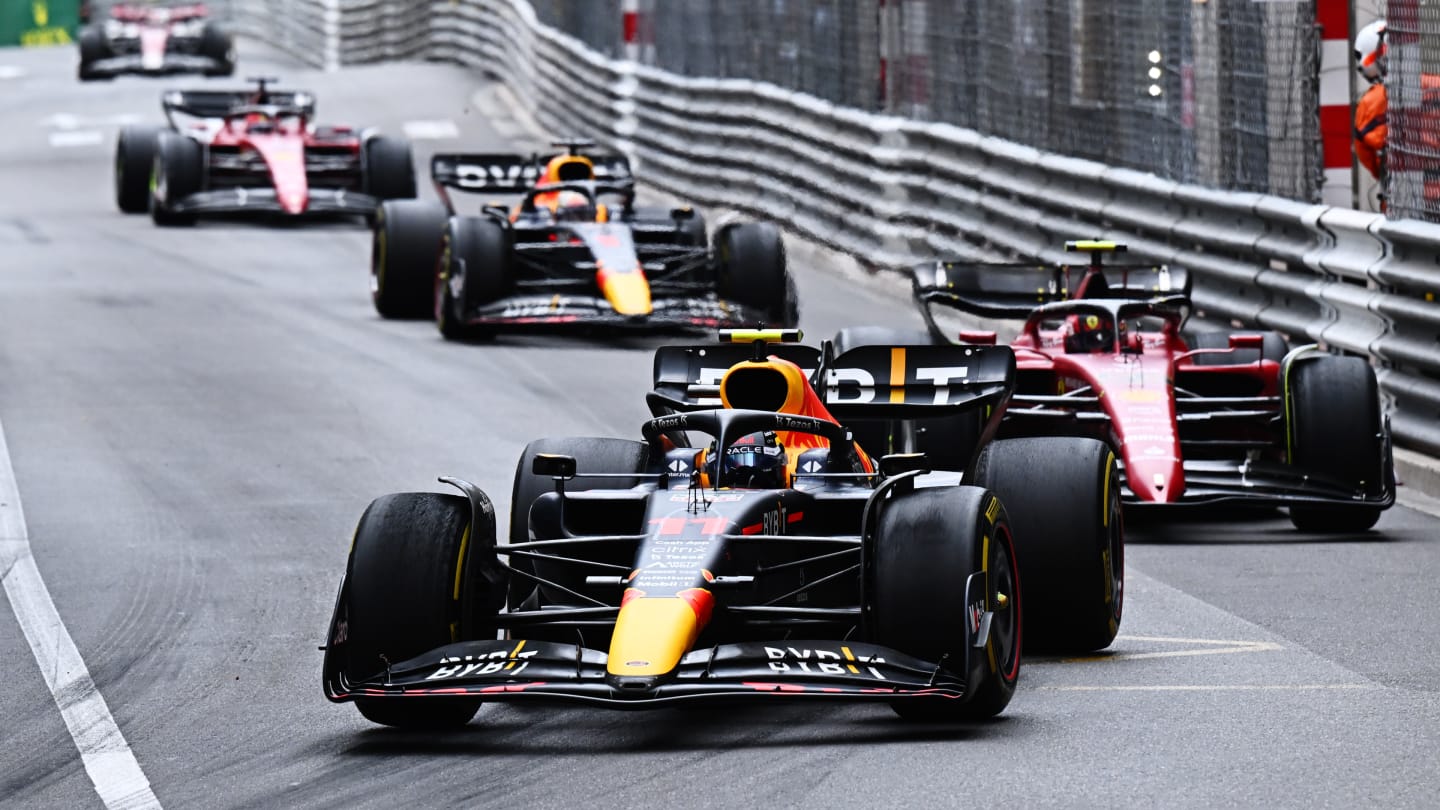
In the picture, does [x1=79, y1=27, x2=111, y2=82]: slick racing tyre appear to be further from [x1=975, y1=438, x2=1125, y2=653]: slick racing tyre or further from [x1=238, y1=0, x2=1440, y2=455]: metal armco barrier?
[x1=975, y1=438, x2=1125, y2=653]: slick racing tyre

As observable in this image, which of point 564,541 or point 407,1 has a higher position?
point 407,1

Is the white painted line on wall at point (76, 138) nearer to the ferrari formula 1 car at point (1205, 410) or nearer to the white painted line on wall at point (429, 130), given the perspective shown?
the white painted line on wall at point (429, 130)

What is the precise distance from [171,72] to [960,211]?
30318 millimetres

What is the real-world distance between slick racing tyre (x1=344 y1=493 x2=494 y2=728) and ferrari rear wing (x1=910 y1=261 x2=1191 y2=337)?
243 inches

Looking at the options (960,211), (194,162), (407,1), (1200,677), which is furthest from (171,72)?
(1200,677)

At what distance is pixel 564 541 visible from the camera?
8164 millimetres

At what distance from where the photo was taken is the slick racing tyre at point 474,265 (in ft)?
60.2

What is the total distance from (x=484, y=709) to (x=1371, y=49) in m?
8.27

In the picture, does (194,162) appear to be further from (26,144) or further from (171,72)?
(171,72)

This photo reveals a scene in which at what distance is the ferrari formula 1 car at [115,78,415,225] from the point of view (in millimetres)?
25453

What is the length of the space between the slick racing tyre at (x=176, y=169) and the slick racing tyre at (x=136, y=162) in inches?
53.1

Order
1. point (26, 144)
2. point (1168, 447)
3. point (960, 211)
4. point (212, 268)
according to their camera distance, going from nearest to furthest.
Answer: point (1168, 447), point (960, 211), point (212, 268), point (26, 144)

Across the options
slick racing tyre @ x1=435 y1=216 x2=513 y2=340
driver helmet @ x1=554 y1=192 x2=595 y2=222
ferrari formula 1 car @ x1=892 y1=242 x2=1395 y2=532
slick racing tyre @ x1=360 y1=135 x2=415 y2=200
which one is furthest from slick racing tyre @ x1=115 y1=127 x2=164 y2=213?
ferrari formula 1 car @ x1=892 y1=242 x2=1395 y2=532

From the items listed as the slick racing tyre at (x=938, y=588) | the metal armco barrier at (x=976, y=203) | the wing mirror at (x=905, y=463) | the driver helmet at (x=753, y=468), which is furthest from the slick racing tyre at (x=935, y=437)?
the slick racing tyre at (x=938, y=588)
